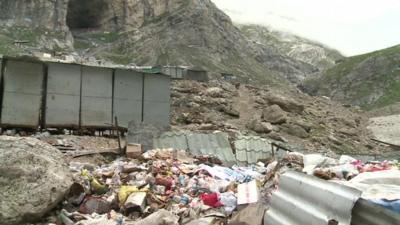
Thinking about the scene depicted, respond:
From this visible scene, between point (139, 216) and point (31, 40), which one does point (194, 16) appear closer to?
point (31, 40)

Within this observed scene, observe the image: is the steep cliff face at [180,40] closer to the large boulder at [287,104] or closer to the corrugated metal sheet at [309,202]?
the large boulder at [287,104]

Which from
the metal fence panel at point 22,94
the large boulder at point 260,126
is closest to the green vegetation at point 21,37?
the large boulder at point 260,126

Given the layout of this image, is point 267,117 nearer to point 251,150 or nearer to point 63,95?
point 63,95

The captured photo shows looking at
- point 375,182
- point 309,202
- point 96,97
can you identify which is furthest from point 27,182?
point 96,97

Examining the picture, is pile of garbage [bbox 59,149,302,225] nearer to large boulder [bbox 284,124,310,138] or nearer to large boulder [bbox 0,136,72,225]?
large boulder [bbox 0,136,72,225]

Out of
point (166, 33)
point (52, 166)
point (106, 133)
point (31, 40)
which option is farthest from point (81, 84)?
point (166, 33)

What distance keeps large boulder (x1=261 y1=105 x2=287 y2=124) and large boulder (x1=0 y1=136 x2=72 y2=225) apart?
2022 centimetres

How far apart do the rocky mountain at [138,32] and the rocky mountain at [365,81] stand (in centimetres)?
928

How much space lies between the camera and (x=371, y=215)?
318 cm

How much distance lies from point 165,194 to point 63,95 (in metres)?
9.11

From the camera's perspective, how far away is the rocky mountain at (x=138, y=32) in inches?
2790

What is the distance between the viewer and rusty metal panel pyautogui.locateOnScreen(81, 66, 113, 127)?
15367 millimetres

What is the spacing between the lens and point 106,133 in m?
15.9

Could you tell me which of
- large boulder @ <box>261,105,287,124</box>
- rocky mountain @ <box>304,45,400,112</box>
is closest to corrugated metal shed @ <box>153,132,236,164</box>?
large boulder @ <box>261,105,287,124</box>
